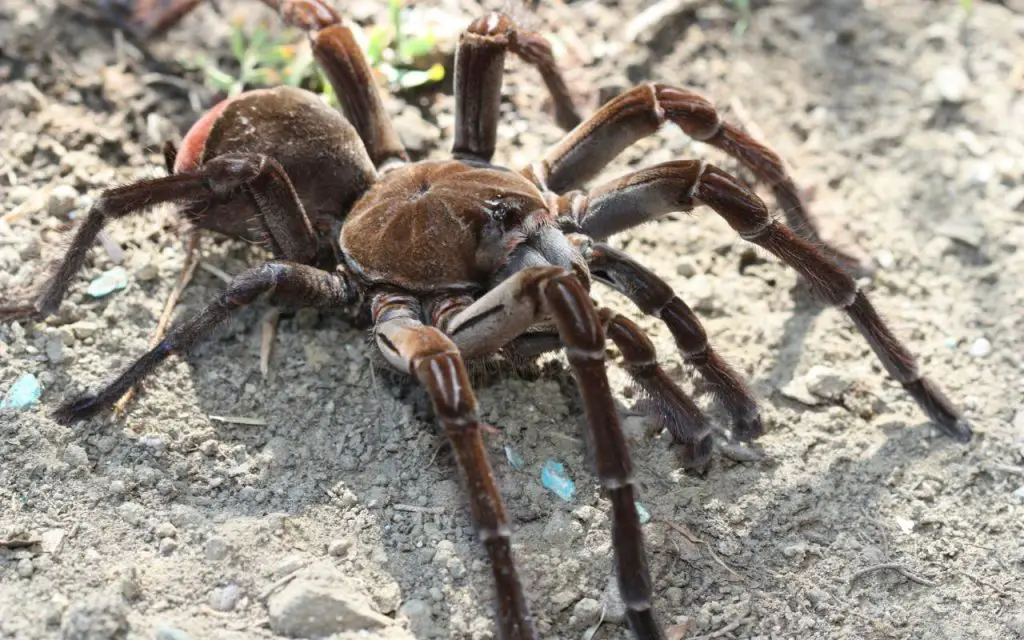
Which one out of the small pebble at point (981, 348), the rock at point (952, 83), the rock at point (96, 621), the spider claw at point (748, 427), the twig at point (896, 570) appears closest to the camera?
the rock at point (96, 621)

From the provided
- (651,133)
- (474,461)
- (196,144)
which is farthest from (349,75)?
(474,461)

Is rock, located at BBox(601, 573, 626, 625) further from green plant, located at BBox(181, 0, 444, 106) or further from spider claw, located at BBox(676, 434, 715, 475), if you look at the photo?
green plant, located at BBox(181, 0, 444, 106)

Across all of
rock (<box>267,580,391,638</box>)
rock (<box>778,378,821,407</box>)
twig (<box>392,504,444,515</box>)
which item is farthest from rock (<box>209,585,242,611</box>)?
rock (<box>778,378,821,407</box>)

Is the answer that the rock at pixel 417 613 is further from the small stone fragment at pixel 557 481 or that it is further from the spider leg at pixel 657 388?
the spider leg at pixel 657 388

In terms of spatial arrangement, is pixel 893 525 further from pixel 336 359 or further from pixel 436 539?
pixel 336 359

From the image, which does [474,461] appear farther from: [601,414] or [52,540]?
[52,540]

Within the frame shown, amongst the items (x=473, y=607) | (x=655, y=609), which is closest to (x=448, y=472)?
(x=473, y=607)

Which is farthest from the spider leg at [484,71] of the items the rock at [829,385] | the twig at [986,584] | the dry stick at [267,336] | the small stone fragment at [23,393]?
the twig at [986,584]
